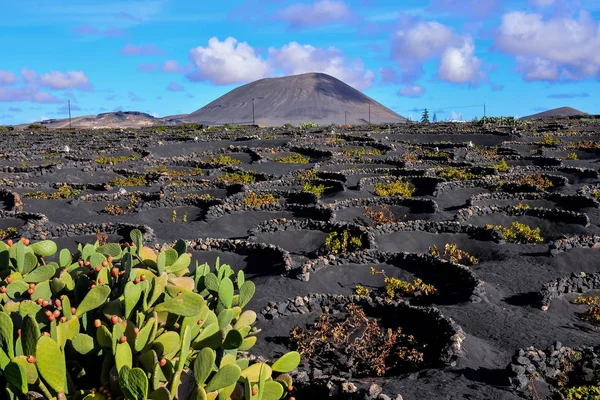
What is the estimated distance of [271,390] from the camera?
4.48m

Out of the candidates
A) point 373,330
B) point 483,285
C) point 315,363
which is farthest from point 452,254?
point 315,363

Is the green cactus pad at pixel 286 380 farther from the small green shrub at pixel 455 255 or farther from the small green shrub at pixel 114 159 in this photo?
the small green shrub at pixel 114 159

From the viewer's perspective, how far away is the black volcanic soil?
30.3 feet

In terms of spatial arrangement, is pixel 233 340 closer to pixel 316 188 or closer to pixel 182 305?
pixel 182 305

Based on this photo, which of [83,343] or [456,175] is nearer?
[83,343]

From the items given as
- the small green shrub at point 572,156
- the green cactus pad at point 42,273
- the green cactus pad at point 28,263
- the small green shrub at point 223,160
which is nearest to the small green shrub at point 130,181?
the small green shrub at point 223,160

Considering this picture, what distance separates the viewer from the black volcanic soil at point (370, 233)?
923 centimetres

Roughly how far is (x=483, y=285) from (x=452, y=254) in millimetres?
3026

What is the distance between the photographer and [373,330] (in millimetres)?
9594

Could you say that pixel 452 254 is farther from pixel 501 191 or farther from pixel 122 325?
pixel 122 325

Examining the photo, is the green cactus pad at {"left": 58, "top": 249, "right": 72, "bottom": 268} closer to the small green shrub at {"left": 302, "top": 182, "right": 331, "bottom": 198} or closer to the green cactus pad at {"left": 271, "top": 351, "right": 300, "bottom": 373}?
the green cactus pad at {"left": 271, "top": 351, "right": 300, "bottom": 373}

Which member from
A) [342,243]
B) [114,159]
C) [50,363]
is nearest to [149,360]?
[50,363]

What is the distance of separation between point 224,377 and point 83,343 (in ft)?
3.61

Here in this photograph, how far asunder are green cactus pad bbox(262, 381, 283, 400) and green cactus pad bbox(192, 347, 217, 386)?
0.59m
